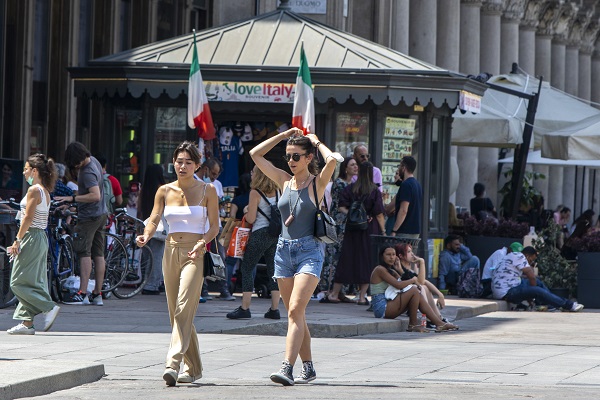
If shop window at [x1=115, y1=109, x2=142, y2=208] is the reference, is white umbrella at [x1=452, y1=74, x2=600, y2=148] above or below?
above

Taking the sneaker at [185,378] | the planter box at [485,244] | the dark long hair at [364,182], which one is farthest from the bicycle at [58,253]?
the planter box at [485,244]

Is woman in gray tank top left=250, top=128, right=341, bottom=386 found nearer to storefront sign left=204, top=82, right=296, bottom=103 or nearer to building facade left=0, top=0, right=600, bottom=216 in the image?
storefront sign left=204, top=82, right=296, bottom=103

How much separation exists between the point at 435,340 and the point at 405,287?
5.14 ft

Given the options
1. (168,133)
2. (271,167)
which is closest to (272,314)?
(271,167)

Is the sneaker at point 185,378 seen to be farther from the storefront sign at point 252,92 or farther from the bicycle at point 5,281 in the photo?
the storefront sign at point 252,92

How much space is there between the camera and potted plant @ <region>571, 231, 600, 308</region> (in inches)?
872

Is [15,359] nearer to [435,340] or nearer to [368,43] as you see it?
[435,340]

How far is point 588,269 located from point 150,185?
716 centimetres

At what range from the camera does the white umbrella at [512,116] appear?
24734 mm

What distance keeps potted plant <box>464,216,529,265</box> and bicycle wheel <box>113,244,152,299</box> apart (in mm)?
6812

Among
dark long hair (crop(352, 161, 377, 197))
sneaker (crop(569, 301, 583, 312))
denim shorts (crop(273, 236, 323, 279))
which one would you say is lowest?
sneaker (crop(569, 301, 583, 312))

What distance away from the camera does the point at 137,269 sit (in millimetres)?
18641

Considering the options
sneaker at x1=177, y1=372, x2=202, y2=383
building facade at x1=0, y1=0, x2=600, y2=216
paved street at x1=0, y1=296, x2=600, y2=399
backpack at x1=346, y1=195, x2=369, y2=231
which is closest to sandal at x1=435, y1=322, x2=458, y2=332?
paved street at x1=0, y1=296, x2=600, y2=399

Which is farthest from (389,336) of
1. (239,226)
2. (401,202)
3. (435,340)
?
(401,202)
